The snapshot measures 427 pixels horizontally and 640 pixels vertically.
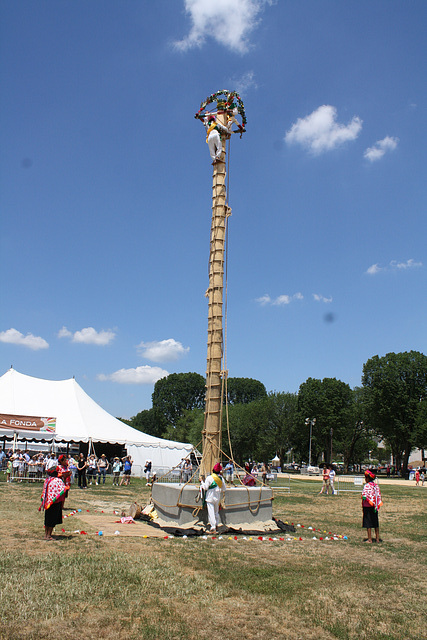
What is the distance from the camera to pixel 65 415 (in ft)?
86.0

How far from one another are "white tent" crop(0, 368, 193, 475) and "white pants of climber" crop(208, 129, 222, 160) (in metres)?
15.7

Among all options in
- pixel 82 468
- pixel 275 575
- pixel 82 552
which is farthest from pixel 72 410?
pixel 275 575

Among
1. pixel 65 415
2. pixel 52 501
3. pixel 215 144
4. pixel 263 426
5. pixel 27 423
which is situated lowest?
pixel 263 426

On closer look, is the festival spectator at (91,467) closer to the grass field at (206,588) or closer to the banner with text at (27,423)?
the banner with text at (27,423)

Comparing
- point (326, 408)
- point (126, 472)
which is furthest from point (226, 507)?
point (326, 408)

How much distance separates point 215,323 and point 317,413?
1682 inches

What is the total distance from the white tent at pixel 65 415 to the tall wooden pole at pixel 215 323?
14.2 metres

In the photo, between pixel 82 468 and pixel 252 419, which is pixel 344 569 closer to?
pixel 82 468

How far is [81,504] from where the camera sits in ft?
45.0

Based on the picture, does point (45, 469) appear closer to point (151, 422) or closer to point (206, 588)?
point (206, 588)

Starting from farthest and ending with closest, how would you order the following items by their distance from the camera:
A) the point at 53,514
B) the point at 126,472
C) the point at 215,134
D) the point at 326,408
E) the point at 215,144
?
the point at 326,408, the point at 126,472, the point at 215,144, the point at 215,134, the point at 53,514

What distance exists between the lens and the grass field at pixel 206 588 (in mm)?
4535

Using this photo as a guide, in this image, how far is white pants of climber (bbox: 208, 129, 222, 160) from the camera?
11805 mm

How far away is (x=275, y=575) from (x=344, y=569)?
1.19 m
